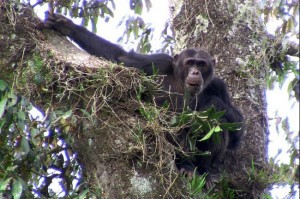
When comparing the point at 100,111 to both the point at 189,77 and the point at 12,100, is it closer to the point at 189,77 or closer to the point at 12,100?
the point at 12,100

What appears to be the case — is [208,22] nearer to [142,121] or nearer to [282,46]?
[282,46]

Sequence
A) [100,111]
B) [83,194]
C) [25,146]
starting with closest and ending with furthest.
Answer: [25,146] → [83,194] → [100,111]

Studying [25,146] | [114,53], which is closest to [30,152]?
[25,146]

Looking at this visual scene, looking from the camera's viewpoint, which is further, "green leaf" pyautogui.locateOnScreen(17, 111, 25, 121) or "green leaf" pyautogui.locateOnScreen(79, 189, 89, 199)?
"green leaf" pyautogui.locateOnScreen(79, 189, 89, 199)

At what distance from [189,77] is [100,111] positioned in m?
1.84

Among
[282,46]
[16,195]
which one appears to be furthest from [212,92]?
[16,195]

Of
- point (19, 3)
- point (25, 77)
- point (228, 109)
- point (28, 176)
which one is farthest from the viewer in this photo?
point (228, 109)

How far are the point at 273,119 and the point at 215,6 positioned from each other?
134 cm

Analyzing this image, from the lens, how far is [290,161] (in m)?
5.77

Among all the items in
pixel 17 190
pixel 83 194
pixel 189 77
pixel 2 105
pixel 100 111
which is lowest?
pixel 83 194

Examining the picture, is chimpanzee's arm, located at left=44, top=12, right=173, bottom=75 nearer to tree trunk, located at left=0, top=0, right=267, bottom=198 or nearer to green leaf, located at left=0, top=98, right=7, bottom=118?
tree trunk, located at left=0, top=0, right=267, bottom=198

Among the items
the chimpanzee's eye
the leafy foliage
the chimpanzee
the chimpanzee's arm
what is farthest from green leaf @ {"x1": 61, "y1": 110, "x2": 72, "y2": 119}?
the chimpanzee's eye

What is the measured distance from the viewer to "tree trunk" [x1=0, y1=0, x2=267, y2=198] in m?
3.96

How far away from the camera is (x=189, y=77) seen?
5887 mm
